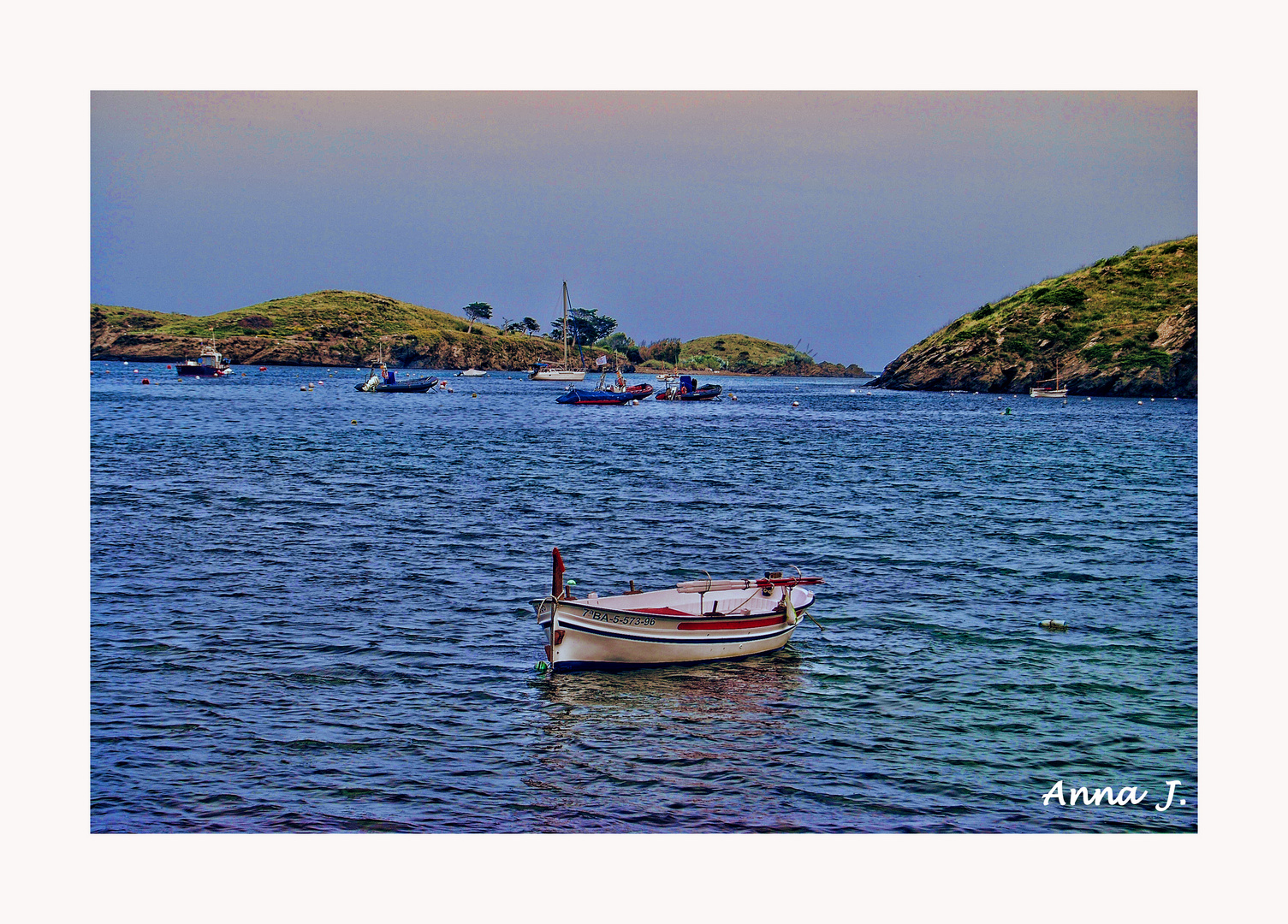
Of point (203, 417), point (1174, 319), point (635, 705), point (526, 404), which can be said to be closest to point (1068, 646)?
point (635, 705)

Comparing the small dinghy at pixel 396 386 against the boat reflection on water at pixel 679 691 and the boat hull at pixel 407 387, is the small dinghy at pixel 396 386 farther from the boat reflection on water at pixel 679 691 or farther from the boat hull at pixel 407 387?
the boat reflection on water at pixel 679 691

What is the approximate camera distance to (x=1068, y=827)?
14.5m

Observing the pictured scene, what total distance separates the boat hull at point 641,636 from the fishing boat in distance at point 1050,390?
393 feet

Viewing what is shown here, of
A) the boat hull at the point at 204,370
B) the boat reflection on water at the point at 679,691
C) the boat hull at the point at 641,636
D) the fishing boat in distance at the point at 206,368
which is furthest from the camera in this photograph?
the boat hull at the point at 204,370

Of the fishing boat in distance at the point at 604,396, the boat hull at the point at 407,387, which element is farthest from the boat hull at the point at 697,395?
the boat hull at the point at 407,387

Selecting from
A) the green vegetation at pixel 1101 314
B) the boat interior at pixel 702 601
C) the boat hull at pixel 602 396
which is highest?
the green vegetation at pixel 1101 314

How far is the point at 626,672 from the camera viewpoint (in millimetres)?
21047

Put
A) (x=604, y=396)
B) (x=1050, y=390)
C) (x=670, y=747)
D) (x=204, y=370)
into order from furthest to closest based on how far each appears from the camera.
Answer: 1. (x=204, y=370)
2. (x=1050, y=390)
3. (x=604, y=396)
4. (x=670, y=747)

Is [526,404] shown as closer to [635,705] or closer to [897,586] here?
[897,586]

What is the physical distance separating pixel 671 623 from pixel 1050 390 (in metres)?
125

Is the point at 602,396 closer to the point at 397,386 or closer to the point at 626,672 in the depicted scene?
the point at 397,386

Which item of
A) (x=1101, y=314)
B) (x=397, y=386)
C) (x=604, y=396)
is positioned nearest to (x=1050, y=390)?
(x=1101, y=314)

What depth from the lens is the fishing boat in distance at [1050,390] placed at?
129875mm
